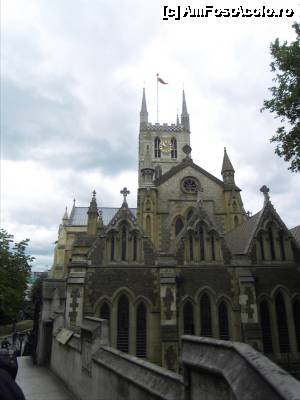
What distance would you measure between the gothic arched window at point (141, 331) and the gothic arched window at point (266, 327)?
600 cm

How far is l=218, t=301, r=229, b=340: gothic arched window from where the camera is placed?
1608 centimetres

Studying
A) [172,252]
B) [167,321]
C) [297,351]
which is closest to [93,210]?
[172,252]

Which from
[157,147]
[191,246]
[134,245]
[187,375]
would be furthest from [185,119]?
[187,375]

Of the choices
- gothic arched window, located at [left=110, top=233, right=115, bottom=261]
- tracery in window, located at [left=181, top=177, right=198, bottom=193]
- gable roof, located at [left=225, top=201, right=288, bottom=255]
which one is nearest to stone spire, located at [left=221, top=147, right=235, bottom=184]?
tracery in window, located at [left=181, top=177, right=198, bottom=193]

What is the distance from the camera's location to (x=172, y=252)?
56.3 ft

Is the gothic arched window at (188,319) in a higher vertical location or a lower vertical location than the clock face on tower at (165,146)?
lower

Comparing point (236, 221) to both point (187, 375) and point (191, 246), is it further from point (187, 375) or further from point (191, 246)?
point (187, 375)

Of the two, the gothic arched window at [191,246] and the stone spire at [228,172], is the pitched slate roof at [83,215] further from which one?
the gothic arched window at [191,246]

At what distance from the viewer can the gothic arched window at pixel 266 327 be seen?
1574 cm

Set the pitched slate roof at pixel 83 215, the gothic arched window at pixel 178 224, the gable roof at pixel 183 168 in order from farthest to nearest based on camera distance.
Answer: the pitched slate roof at pixel 83 215
the gable roof at pixel 183 168
the gothic arched window at pixel 178 224

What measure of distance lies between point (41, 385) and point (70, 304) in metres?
4.01

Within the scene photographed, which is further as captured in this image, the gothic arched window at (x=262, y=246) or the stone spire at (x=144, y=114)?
the stone spire at (x=144, y=114)

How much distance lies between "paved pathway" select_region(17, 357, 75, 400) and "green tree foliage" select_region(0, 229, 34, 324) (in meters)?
6.50

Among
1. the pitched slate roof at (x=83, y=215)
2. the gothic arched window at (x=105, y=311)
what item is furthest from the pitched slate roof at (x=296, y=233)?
the pitched slate roof at (x=83, y=215)
